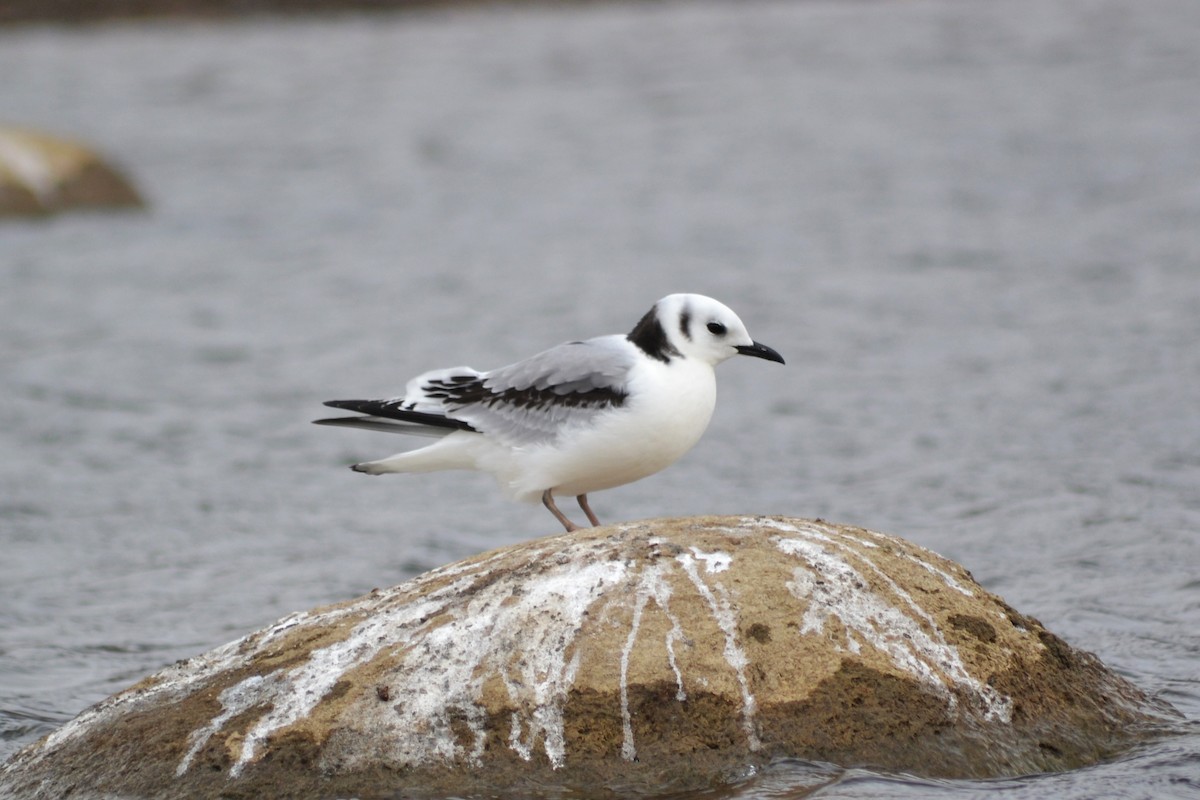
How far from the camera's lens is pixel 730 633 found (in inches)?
221

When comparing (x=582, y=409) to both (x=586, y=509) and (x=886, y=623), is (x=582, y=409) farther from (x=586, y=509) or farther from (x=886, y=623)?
(x=886, y=623)

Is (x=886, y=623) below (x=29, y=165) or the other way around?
below

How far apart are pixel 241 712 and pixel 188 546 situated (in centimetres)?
475

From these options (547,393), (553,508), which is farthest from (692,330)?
(553,508)

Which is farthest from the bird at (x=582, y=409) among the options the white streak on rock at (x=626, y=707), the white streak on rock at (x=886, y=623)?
the white streak on rock at (x=626, y=707)

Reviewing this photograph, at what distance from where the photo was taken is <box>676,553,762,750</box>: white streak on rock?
5484mm

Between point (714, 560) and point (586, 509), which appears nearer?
point (714, 560)

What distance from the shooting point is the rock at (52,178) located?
19.0 meters

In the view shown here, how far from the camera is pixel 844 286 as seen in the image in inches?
623

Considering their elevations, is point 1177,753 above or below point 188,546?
below

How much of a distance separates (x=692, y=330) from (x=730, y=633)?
1.48 m

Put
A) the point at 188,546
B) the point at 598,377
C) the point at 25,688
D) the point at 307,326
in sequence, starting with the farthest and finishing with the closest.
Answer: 1. the point at 307,326
2. the point at 188,546
3. the point at 25,688
4. the point at 598,377

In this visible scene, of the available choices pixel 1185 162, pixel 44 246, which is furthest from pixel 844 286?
pixel 44 246

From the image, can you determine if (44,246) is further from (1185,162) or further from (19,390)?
(1185,162)
